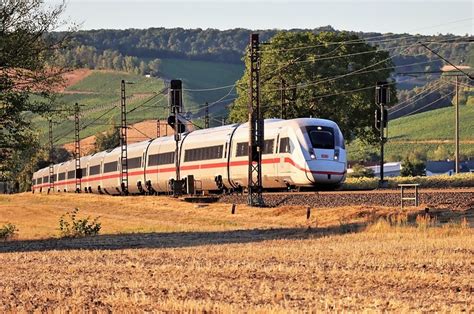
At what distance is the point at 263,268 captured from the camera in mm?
19766

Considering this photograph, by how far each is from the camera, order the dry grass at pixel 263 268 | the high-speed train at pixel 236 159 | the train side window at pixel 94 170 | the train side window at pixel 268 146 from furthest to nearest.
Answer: the train side window at pixel 94 170
the train side window at pixel 268 146
the high-speed train at pixel 236 159
the dry grass at pixel 263 268

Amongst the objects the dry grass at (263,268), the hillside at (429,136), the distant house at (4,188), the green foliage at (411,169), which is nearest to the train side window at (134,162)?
the dry grass at (263,268)

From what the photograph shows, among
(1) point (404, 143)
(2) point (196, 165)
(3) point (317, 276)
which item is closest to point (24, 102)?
(3) point (317, 276)

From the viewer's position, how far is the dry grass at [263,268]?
1464 centimetres

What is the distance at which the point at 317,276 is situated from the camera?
1811 cm

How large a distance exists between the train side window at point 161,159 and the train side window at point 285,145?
16.3 meters

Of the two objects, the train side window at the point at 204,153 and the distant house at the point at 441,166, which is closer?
the train side window at the point at 204,153

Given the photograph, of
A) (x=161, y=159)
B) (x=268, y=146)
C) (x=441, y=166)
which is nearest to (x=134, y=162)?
(x=161, y=159)

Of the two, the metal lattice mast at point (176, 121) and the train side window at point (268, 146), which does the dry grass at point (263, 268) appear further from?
the metal lattice mast at point (176, 121)

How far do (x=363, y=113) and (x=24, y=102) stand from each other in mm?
54865

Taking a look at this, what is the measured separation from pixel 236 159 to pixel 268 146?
368cm

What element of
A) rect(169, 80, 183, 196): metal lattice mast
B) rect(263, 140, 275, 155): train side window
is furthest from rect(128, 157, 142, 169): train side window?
rect(263, 140, 275, 155): train side window

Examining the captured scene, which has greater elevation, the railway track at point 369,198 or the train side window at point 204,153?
the train side window at point 204,153

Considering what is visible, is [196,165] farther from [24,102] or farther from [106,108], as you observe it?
[106,108]
